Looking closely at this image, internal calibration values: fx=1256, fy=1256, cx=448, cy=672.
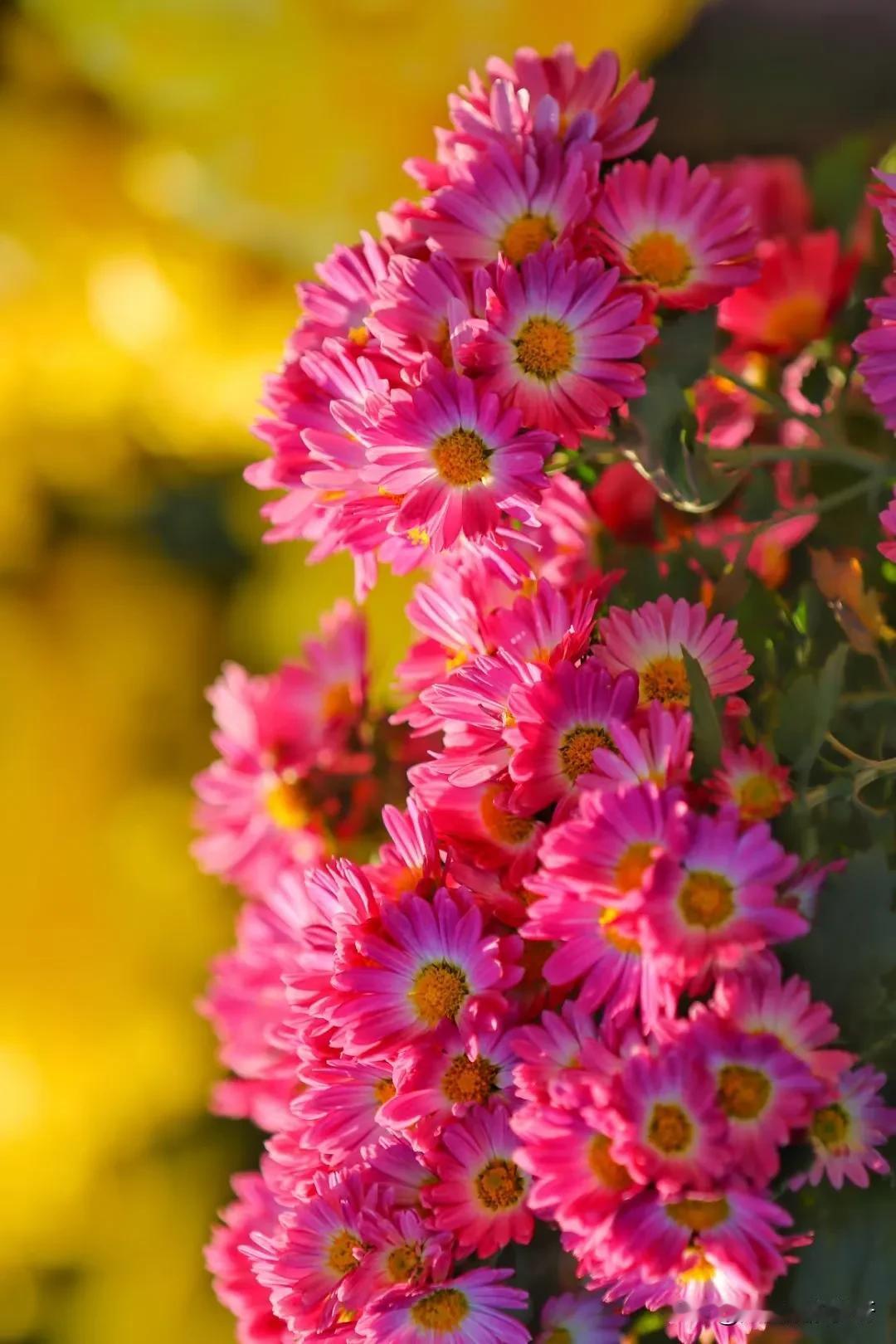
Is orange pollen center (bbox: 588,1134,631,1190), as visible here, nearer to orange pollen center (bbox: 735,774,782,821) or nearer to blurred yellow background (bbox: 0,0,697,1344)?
orange pollen center (bbox: 735,774,782,821)

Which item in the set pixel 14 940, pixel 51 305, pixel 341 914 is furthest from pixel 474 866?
pixel 51 305

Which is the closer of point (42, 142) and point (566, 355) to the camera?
point (566, 355)

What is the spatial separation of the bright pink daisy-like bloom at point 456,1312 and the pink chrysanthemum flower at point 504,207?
0.35 metres

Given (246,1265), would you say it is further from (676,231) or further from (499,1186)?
(676,231)

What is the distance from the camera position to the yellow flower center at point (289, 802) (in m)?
0.60

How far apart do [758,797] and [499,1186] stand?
0.50 ft

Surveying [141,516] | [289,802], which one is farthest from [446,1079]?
[141,516]

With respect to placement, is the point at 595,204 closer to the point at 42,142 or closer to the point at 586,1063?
the point at 586,1063

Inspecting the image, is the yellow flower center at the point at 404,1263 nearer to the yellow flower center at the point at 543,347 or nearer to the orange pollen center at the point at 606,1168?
the orange pollen center at the point at 606,1168

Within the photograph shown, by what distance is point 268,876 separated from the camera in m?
0.63

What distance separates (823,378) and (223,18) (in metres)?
0.65

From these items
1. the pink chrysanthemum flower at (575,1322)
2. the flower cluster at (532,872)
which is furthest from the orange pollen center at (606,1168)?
the pink chrysanthemum flower at (575,1322)

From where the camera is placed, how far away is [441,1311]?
413 mm

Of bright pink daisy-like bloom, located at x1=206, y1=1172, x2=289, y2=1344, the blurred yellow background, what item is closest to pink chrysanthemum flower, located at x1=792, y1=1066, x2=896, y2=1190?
bright pink daisy-like bloom, located at x1=206, y1=1172, x2=289, y2=1344
